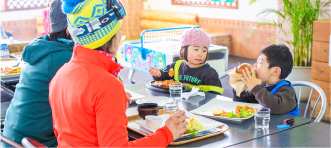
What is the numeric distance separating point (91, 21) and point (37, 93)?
0.91 meters

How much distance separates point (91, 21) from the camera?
Result: 5.08 ft

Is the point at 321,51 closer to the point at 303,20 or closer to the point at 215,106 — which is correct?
the point at 303,20

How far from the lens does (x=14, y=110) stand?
7.73ft

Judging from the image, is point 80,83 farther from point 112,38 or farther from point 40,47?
point 40,47

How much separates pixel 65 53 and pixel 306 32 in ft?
11.8

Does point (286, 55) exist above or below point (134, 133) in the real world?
above

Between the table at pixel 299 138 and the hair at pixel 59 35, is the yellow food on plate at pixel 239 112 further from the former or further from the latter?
the hair at pixel 59 35

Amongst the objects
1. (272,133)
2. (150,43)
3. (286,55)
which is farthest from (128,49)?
(272,133)

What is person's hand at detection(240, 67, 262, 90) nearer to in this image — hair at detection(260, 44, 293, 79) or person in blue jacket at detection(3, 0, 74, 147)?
hair at detection(260, 44, 293, 79)

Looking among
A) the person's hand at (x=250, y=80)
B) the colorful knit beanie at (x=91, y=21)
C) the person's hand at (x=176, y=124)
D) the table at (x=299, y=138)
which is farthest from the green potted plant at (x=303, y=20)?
the colorful knit beanie at (x=91, y=21)

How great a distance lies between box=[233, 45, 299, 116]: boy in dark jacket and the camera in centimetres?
227

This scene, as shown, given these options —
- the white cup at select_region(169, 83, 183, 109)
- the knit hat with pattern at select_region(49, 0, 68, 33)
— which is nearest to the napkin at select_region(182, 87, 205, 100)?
the white cup at select_region(169, 83, 183, 109)

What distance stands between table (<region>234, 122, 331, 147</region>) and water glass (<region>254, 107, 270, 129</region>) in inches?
3.2

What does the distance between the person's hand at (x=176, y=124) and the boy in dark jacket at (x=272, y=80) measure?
72cm
